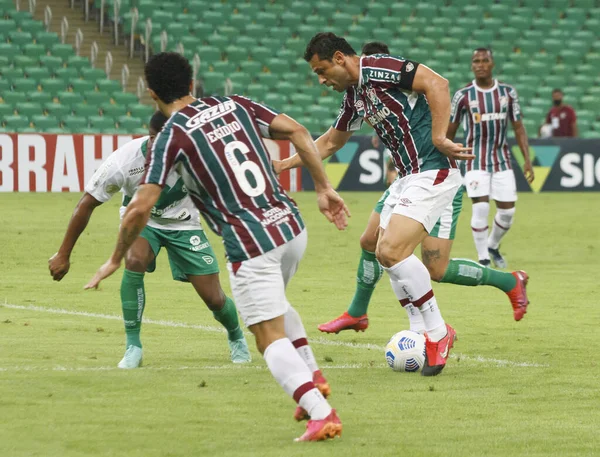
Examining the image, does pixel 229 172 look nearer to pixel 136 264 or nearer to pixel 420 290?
pixel 420 290

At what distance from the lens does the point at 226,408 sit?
6.15 meters

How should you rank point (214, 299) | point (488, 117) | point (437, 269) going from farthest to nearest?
point (488, 117), point (437, 269), point (214, 299)

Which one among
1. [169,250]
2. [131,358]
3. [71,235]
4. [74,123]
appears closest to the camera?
[71,235]

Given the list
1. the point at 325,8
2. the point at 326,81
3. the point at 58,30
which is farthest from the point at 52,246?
the point at 325,8

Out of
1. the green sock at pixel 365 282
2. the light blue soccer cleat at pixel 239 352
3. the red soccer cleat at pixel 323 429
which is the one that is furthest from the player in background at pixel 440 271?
the red soccer cleat at pixel 323 429

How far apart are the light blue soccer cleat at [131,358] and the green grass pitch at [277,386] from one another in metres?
0.08

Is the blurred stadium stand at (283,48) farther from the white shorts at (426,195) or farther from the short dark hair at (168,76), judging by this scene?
the short dark hair at (168,76)

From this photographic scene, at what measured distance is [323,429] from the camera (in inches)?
207

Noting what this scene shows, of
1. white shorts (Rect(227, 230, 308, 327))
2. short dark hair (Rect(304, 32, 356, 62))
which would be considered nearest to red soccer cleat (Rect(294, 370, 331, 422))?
white shorts (Rect(227, 230, 308, 327))

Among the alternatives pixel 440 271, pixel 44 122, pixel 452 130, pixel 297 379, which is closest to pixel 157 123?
pixel 297 379

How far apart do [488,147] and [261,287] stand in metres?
9.02

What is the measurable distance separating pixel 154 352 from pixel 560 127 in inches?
706

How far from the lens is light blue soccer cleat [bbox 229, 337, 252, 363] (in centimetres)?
774

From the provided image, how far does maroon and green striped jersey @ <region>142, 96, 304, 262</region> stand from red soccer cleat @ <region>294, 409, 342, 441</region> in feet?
2.61
